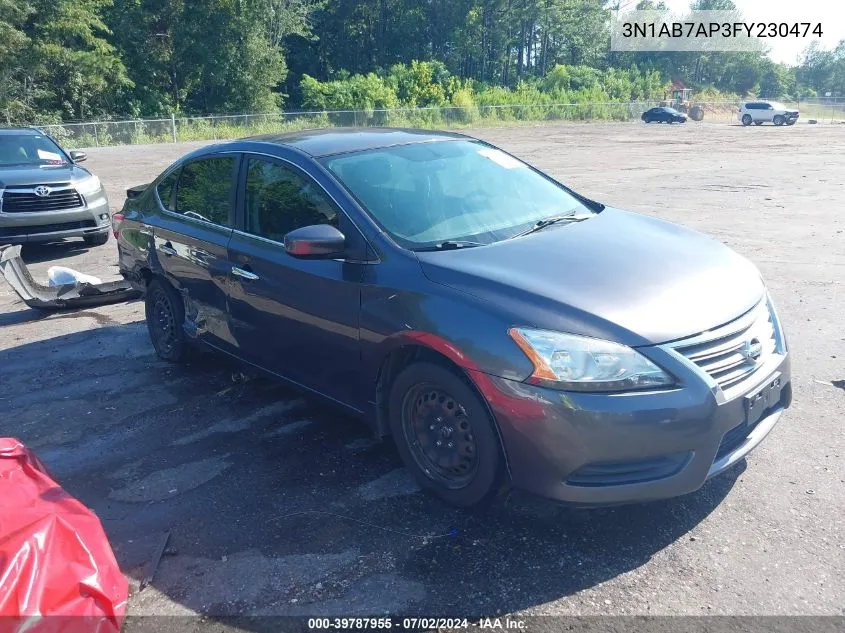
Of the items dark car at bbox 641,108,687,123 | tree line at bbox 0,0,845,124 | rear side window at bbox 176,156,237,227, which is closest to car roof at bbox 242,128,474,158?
rear side window at bbox 176,156,237,227

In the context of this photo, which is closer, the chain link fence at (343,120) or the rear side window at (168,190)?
the rear side window at (168,190)

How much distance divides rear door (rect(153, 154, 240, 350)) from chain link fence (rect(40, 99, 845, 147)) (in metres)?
20.7

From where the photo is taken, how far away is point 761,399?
328 cm

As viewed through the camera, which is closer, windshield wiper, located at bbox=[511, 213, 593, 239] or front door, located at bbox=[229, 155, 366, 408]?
front door, located at bbox=[229, 155, 366, 408]

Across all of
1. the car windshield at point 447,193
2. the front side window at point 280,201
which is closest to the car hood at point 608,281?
the car windshield at point 447,193

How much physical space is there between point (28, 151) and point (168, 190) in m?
6.54

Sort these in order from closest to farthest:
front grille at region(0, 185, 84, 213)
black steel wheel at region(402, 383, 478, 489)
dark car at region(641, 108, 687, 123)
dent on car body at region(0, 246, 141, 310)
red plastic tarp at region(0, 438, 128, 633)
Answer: red plastic tarp at region(0, 438, 128, 633), black steel wheel at region(402, 383, 478, 489), dent on car body at region(0, 246, 141, 310), front grille at region(0, 185, 84, 213), dark car at region(641, 108, 687, 123)

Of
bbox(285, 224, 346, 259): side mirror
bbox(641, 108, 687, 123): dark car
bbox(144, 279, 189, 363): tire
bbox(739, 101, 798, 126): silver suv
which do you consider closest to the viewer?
bbox(285, 224, 346, 259): side mirror

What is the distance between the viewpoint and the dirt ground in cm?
296

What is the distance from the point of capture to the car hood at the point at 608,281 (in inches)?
123

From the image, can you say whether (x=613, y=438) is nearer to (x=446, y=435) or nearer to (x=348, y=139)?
(x=446, y=435)

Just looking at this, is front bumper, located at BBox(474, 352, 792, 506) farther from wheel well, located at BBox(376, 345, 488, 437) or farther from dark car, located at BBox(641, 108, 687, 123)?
dark car, located at BBox(641, 108, 687, 123)

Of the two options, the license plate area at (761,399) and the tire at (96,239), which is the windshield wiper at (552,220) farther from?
the tire at (96,239)

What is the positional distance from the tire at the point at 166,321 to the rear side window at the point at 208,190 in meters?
0.67
